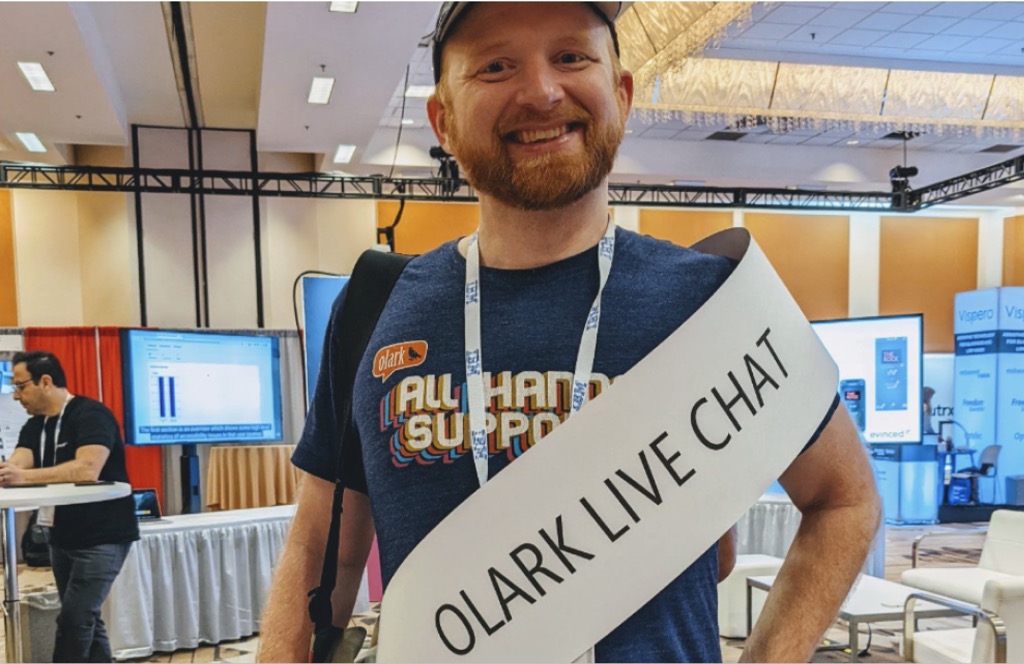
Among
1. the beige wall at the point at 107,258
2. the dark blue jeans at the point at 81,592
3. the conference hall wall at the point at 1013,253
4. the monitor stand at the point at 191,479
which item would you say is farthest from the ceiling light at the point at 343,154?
the conference hall wall at the point at 1013,253

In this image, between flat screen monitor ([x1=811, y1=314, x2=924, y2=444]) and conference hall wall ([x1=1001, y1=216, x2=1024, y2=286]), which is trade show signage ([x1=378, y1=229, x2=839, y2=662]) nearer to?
flat screen monitor ([x1=811, y1=314, x2=924, y2=444])

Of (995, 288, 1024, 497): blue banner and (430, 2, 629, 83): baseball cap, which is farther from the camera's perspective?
(995, 288, 1024, 497): blue banner

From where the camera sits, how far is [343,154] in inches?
341

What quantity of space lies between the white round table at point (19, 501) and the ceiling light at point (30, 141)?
557 cm

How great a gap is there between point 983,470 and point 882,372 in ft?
13.4

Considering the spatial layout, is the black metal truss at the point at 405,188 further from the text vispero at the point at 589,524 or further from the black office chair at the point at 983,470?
the text vispero at the point at 589,524

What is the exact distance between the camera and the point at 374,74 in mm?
6055

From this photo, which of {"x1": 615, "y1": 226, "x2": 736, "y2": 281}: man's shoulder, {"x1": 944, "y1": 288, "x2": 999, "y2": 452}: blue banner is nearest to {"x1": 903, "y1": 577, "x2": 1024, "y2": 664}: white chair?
→ {"x1": 615, "y1": 226, "x2": 736, "y2": 281}: man's shoulder

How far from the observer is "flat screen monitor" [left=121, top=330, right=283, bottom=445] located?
5598mm

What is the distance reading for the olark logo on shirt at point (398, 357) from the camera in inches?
30.4

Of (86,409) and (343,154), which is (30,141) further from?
(86,409)

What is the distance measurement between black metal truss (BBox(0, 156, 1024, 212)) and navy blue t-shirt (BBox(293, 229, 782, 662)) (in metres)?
7.14

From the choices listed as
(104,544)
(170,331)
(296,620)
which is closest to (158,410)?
(170,331)

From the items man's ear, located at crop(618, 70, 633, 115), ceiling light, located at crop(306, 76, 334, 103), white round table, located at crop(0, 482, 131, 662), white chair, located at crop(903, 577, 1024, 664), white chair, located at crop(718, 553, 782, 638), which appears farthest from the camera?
ceiling light, located at crop(306, 76, 334, 103)
